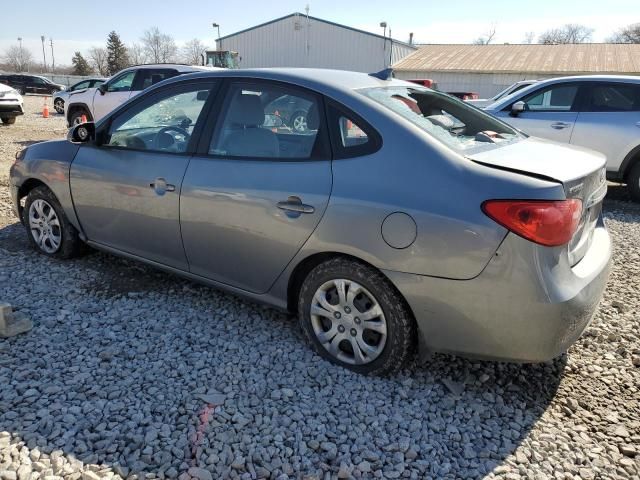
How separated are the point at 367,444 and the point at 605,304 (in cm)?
259

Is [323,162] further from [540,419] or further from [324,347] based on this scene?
[540,419]

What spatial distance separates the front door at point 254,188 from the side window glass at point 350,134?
11 centimetres

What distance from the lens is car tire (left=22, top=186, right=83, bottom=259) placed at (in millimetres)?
4387

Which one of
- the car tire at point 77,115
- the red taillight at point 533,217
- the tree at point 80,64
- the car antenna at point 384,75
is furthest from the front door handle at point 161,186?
the tree at point 80,64

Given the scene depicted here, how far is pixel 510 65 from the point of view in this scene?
99.0 ft

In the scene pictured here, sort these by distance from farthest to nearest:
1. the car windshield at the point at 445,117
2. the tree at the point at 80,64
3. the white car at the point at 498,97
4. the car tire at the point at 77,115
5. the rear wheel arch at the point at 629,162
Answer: the tree at the point at 80,64 → the car tire at the point at 77,115 → the white car at the point at 498,97 → the rear wheel arch at the point at 629,162 → the car windshield at the point at 445,117

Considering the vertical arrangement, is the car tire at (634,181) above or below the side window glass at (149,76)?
below

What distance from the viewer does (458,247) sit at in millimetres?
2457

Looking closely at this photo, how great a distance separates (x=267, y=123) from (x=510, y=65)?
3074 centimetres

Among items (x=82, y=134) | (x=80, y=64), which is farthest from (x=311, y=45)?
(x=80, y=64)

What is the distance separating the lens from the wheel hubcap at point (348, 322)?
112 inches

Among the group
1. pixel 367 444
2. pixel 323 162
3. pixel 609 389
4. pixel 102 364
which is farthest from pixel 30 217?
pixel 609 389

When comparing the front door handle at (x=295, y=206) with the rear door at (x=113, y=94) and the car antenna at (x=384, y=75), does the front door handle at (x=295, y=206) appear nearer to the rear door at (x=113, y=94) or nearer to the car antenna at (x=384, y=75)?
the car antenna at (x=384, y=75)

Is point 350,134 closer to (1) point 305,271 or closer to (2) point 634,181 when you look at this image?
(1) point 305,271
